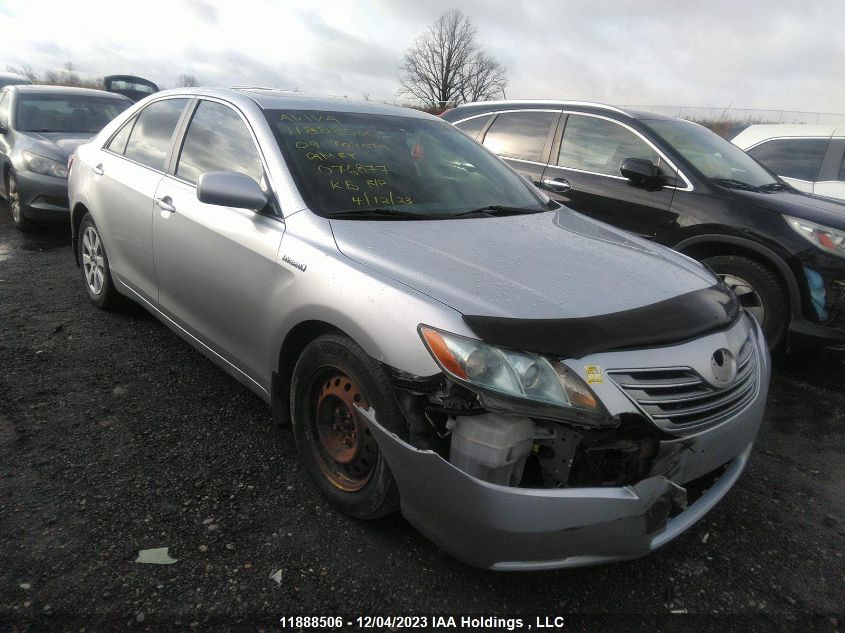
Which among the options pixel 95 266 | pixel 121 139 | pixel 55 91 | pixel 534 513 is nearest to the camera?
pixel 534 513

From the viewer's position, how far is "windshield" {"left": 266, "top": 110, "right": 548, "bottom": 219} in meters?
2.74

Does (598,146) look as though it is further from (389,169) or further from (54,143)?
(54,143)

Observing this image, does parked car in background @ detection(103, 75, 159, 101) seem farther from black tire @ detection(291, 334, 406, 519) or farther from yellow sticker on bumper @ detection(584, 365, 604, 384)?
yellow sticker on bumper @ detection(584, 365, 604, 384)

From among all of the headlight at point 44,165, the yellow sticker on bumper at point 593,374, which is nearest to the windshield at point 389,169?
the yellow sticker on bumper at point 593,374

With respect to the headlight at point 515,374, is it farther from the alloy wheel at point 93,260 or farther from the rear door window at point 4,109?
the rear door window at point 4,109

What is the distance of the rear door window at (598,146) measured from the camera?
5004mm

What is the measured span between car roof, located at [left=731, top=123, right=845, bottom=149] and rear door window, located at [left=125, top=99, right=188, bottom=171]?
6.27m

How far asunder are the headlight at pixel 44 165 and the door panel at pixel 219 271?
4125mm

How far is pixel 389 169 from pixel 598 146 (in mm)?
2838

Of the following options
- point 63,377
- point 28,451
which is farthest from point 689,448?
point 63,377

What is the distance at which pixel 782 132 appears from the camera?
6.94 metres

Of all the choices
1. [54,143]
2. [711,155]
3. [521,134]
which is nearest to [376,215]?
[521,134]

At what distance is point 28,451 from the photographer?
2.80 metres

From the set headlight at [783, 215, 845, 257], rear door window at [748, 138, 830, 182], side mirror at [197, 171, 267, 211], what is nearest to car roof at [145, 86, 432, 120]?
side mirror at [197, 171, 267, 211]
